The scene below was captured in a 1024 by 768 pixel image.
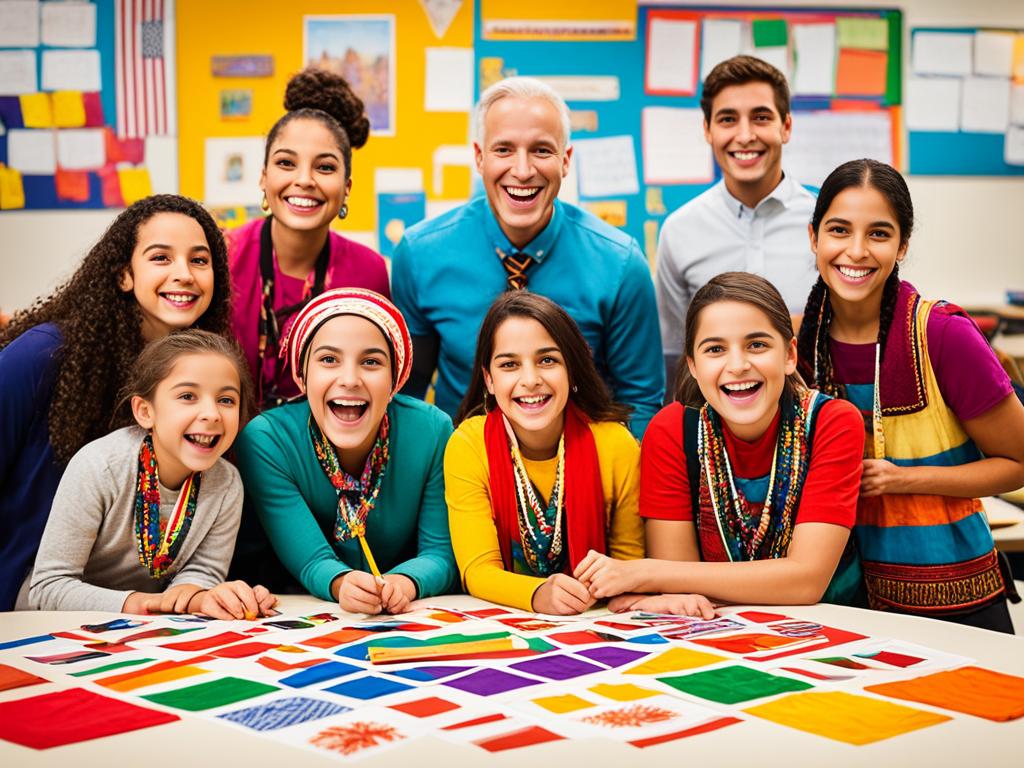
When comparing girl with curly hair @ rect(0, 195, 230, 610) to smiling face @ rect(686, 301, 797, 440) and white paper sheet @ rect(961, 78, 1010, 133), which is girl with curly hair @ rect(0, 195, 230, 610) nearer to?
smiling face @ rect(686, 301, 797, 440)

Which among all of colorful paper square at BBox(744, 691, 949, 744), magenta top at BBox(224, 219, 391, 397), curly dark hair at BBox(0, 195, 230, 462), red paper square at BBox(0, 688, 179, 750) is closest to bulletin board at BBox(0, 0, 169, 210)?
magenta top at BBox(224, 219, 391, 397)

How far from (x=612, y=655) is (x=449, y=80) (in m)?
3.72

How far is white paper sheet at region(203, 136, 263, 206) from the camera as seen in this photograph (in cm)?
479

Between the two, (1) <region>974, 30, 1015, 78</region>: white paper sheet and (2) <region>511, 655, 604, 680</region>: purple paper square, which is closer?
(2) <region>511, 655, 604, 680</region>: purple paper square

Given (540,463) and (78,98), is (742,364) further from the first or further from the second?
(78,98)

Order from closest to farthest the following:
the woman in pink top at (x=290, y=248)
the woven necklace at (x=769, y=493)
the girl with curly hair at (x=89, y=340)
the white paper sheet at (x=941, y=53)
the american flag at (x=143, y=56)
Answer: the woven necklace at (x=769, y=493), the girl with curly hair at (x=89, y=340), the woman in pink top at (x=290, y=248), the american flag at (x=143, y=56), the white paper sheet at (x=941, y=53)

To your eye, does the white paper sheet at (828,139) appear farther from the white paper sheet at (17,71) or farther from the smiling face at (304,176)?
the white paper sheet at (17,71)

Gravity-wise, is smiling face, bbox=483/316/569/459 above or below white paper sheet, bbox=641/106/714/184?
below

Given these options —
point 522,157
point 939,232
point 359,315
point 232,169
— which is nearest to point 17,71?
point 232,169

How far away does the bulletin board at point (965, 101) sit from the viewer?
4.96 metres

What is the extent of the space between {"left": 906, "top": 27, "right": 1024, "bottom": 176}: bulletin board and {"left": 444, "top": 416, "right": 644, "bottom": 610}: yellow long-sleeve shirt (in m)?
3.44

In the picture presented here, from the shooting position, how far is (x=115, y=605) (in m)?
1.99

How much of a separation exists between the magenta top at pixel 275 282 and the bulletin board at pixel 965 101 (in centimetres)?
322

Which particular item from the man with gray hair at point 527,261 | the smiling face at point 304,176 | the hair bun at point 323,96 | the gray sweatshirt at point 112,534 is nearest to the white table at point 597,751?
the gray sweatshirt at point 112,534
